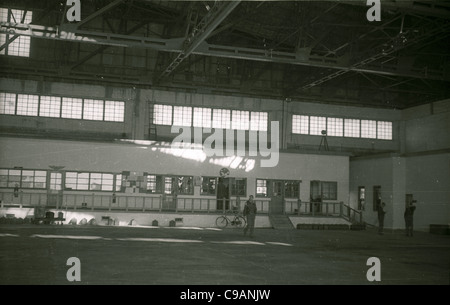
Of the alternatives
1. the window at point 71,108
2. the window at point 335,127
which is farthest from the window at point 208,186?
the window at point 335,127

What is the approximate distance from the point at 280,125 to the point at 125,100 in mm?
11812

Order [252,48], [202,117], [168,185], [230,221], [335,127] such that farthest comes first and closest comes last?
[335,127] → [202,117] → [252,48] → [168,185] → [230,221]

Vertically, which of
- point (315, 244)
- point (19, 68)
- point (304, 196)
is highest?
point (19, 68)

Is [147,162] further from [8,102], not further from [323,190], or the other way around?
[323,190]

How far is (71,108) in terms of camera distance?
106ft

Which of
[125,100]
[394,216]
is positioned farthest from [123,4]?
[394,216]

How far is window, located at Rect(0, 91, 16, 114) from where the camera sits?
103 ft

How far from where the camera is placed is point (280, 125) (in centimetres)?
3553

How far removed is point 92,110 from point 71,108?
4.65 feet

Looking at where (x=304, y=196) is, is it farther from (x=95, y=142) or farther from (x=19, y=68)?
(x=19, y=68)

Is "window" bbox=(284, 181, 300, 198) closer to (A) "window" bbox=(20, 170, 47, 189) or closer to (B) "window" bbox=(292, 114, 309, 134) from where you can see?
(B) "window" bbox=(292, 114, 309, 134)

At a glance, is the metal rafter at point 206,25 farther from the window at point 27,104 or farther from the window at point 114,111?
the window at point 27,104

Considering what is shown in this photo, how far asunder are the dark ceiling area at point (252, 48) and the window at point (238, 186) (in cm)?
788

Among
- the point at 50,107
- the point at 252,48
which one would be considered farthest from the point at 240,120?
the point at 50,107
